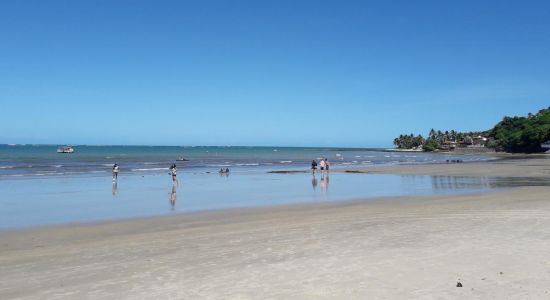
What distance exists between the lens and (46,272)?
888 cm

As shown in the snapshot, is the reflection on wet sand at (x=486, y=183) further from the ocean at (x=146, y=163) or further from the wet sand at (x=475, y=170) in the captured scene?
the ocean at (x=146, y=163)

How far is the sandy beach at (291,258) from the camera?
7.37 metres

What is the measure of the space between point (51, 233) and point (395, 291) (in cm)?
1038

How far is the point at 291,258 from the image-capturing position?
947 cm

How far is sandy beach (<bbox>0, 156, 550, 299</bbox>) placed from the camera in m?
7.37

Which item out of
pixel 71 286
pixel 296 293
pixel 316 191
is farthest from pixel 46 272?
pixel 316 191

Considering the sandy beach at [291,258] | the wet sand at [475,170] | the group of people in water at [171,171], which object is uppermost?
the group of people in water at [171,171]

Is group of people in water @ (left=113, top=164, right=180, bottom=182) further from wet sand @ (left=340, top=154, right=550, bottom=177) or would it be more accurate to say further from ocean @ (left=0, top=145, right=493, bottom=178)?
wet sand @ (left=340, top=154, right=550, bottom=177)

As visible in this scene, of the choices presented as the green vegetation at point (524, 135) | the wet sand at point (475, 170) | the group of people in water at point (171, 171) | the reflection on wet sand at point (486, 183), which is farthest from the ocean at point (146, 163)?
the green vegetation at point (524, 135)

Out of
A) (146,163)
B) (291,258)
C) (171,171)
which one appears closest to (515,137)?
(146,163)

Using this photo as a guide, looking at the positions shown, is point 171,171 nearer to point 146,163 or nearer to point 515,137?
point 146,163

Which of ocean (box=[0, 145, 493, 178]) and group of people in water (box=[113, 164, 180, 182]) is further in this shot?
ocean (box=[0, 145, 493, 178])

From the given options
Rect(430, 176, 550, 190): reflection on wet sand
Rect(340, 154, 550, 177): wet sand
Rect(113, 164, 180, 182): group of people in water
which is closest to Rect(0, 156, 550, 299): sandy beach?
Rect(430, 176, 550, 190): reflection on wet sand

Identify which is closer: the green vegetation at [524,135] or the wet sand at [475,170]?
the wet sand at [475,170]
